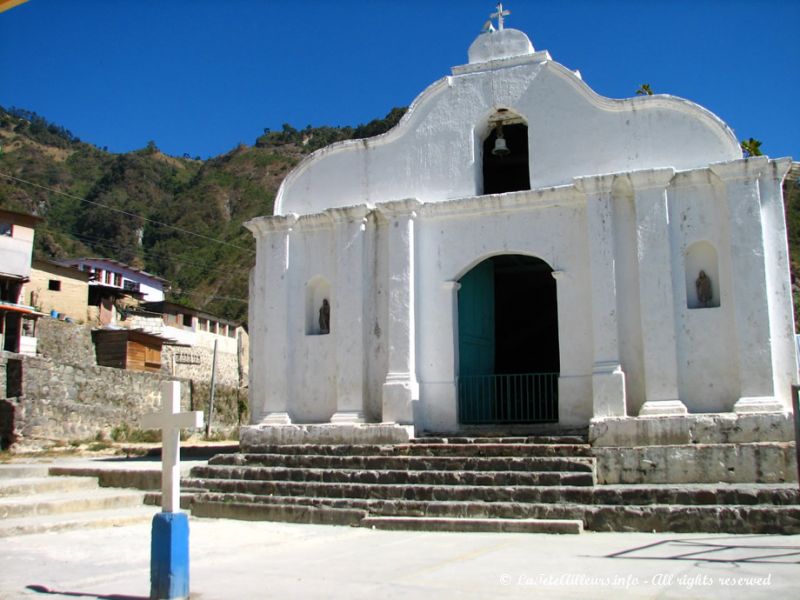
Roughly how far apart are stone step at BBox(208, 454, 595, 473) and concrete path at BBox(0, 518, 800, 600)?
1.43 meters

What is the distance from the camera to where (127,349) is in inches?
1284

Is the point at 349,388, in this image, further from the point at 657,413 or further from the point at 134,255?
the point at 134,255

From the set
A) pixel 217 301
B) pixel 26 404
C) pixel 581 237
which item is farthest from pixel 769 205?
pixel 217 301

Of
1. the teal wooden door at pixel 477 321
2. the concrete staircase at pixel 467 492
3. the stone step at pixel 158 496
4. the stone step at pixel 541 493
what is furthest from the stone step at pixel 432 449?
the teal wooden door at pixel 477 321

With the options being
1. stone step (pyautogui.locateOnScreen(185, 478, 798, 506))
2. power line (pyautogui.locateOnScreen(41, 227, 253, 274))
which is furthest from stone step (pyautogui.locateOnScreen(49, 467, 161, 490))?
power line (pyautogui.locateOnScreen(41, 227, 253, 274))

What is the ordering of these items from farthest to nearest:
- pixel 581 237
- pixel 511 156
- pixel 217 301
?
pixel 217 301 < pixel 511 156 < pixel 581 237

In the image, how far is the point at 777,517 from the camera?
7828 millimetres

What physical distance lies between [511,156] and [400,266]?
3.28m

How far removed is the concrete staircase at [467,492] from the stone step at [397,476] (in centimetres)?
1

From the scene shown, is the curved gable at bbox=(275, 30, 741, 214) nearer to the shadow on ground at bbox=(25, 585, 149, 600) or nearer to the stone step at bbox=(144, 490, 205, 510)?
the stone step at bbox=(144, 490, 205, 510)

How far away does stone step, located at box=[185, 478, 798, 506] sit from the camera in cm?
828

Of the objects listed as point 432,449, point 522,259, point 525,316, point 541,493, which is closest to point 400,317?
point 432,449

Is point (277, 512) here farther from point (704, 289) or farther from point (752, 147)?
point (752, 147)

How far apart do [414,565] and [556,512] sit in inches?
104
